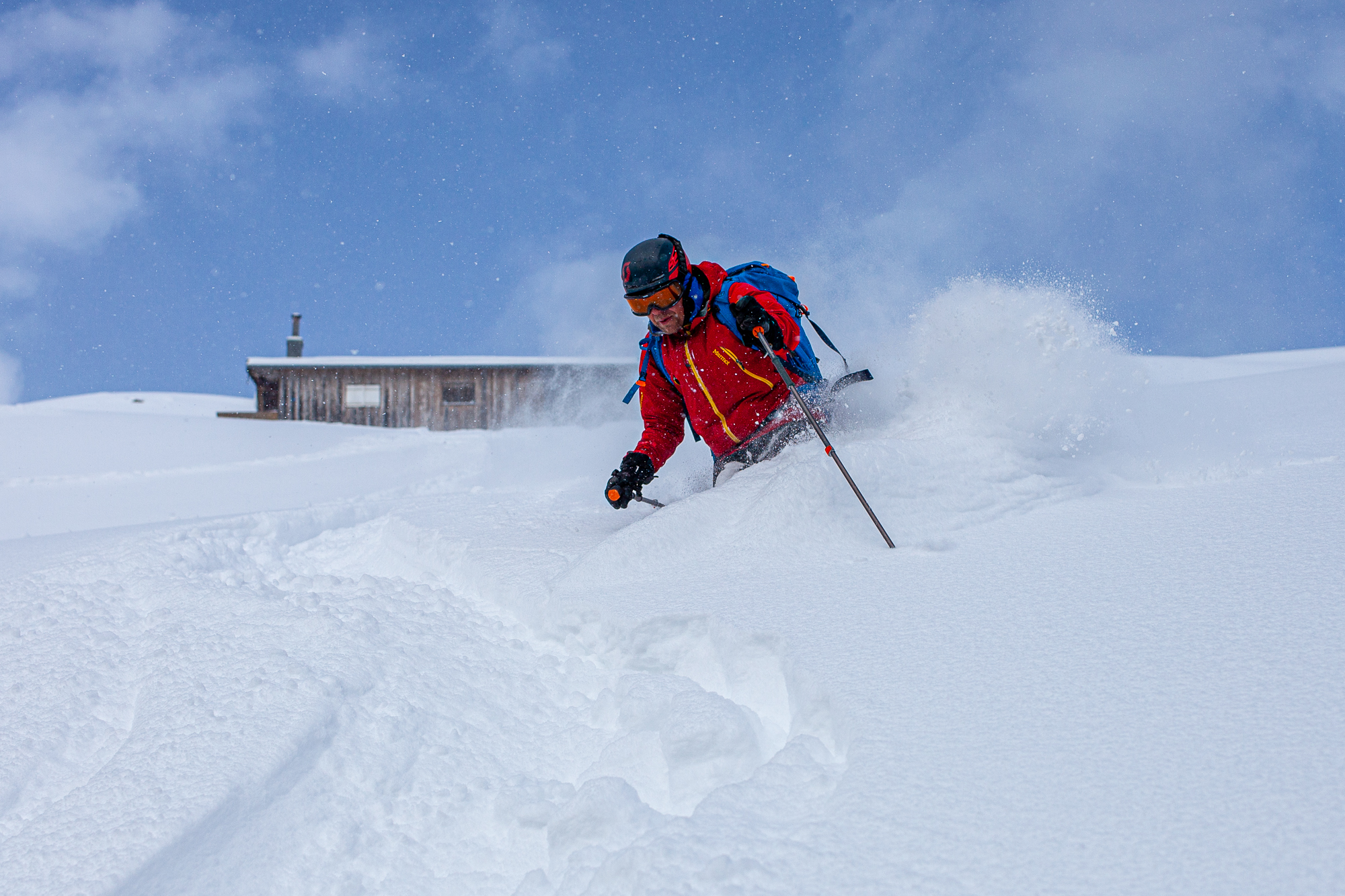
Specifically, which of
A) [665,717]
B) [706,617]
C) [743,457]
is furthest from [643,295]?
[665,717]

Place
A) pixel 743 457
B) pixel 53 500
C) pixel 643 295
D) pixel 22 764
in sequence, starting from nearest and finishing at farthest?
pixel 22 764 < pixel 643 295 < pixel 743 457 < pixel 53 500

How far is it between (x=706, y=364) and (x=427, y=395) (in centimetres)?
1701

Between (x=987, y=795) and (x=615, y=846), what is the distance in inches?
26.7

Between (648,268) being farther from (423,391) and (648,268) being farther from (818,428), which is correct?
(423,391)

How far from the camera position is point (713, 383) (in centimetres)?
371

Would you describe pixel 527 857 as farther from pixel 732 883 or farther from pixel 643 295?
pixel 643 295

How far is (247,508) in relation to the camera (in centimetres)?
633

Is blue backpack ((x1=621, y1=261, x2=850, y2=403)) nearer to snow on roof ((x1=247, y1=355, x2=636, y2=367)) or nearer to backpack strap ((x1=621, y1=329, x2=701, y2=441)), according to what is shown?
backpack strap ((x1=621, y1=329, x2=701, y2=441))

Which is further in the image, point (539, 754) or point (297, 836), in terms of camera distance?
point (539, 754)

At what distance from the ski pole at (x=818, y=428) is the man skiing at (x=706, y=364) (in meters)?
0.07

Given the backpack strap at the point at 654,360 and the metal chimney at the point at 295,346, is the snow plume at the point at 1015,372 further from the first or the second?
the metal chimney at the point at 295,346

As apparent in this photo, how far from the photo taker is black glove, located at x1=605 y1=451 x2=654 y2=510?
3.48 metres

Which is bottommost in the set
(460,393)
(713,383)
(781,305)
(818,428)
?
(818,428)

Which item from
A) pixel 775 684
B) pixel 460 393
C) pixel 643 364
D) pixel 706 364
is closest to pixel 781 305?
pixel 706 364
